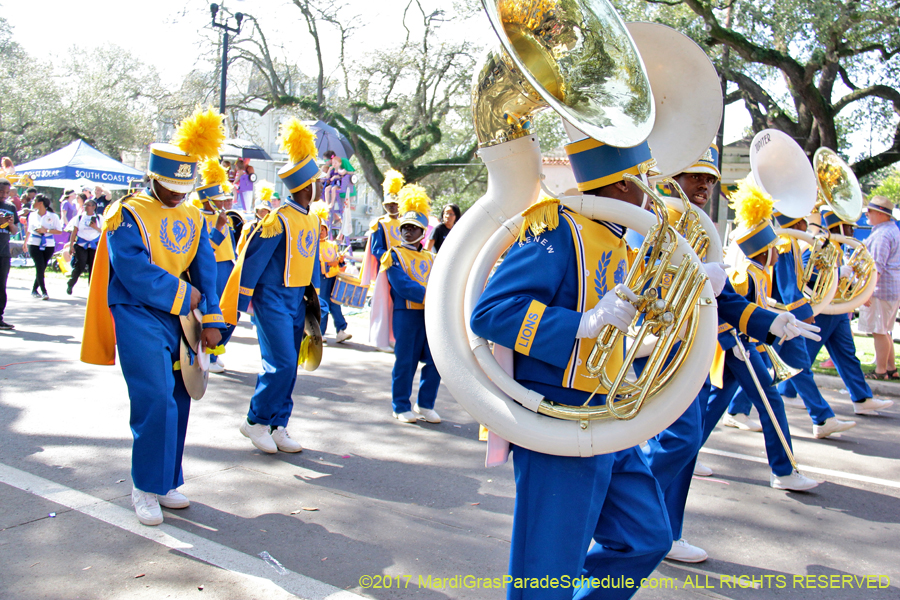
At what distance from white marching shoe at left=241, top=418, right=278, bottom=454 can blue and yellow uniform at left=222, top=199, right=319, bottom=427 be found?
5 centimetres

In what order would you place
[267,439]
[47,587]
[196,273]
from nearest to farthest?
[47,587], [196,273], [267,439]

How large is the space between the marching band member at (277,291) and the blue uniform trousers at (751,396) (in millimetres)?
2819

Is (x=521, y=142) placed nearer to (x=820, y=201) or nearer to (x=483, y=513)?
(x=483, y=513)

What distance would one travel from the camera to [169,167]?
4.06m

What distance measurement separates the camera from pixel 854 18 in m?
11.8

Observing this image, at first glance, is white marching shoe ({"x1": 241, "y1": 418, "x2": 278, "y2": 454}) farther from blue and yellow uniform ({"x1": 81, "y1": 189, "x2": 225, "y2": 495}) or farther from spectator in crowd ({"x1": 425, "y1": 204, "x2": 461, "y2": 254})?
spectator in crowd ({"x1": 425, "y1": 204, "x2": 461, "y2": 254})

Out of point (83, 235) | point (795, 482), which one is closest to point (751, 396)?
point (795, 482)

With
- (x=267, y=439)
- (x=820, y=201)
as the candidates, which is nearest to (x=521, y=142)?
(x=267, y=439)

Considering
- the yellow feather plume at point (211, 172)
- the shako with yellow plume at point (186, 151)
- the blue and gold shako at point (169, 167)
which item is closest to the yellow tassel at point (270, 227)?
the shako with yellow plume at point (186, 151)

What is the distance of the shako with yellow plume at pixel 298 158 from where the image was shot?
210 inches

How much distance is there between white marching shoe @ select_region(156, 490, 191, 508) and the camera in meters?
3.94

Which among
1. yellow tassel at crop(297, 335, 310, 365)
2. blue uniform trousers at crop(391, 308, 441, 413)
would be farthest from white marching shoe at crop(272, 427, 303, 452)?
blue uniform trousers at crop(391, 308, 441, 413)

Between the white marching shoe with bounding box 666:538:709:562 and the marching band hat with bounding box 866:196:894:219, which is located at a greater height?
the marching band hat with bounding box 866:196:894:219

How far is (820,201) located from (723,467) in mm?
3550
